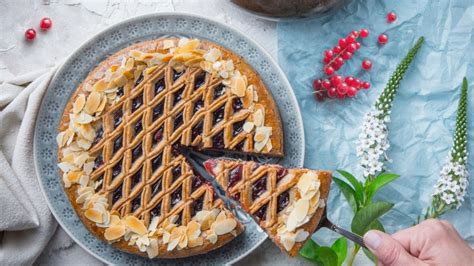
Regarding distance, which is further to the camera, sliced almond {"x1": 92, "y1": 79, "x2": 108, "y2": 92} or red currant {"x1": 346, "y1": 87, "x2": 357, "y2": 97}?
red currant {"x1": 346, "y1": 87, "x2": 357, "y2": 97}

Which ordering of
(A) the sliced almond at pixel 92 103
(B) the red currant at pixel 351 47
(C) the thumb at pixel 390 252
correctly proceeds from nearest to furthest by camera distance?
(C) the thumb at pixel 390 252 < (A) the sliced almond at pixel 92 103 < (B) the red currant at pixel 351 47

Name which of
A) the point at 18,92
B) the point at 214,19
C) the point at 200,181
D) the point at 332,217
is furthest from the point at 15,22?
the point at 332,217

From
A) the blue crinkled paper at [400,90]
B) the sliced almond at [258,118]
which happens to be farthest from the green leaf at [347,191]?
the sliced almond at [258,118]

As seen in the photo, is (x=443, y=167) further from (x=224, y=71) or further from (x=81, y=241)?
(x=81, y=241)

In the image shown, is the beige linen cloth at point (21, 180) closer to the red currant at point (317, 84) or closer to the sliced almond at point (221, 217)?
the sliced almond at point (221, 217)

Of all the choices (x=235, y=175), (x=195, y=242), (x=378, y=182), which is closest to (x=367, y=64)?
(x=378, y=182)

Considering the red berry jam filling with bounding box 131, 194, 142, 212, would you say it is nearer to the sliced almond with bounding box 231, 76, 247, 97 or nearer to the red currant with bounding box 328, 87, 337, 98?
Result: the sliced almond with bounding box 231, 76, 247, 97

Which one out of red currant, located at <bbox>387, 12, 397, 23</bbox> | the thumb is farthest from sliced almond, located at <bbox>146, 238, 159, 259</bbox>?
red currant, located at <bbox>387, 12, 397, 23</bbox>
